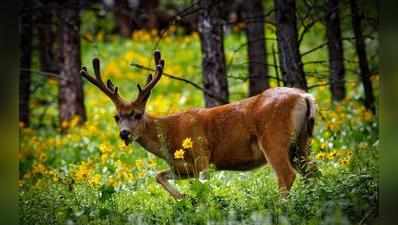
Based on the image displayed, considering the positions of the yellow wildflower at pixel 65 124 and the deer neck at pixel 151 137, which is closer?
the deer neck at pixel 151 137

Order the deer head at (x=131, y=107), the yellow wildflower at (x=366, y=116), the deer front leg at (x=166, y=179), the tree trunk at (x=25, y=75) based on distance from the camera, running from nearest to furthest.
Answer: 1. the deer front leg at (x=166, y=179)
2. the deer head at (x=131, y=107)
3. the yellow wildflower at (x=366, y=116)
4. the tree trunk at (x=25, y=75)

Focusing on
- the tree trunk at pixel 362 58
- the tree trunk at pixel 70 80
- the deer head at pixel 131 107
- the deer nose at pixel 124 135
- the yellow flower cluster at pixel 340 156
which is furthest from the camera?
the tree trunk at pixel 70 80

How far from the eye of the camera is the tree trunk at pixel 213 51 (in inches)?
444

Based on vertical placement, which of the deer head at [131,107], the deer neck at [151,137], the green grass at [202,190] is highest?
the deer head at [131,107]

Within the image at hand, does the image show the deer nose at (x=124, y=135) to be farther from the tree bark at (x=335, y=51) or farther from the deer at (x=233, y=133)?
the tree bark at (x=335, y=51)

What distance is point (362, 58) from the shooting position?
1257cm

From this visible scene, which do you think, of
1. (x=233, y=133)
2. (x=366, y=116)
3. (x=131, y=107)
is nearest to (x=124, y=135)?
(x=131, y=107)

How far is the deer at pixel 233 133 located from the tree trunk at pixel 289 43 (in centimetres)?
140

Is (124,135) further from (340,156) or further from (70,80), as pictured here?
(70,80)

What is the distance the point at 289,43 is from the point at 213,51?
5.04ft

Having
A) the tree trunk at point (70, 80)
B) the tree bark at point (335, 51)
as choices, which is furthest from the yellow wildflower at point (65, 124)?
the tree bark at point (335, 51)

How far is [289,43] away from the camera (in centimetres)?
1023
